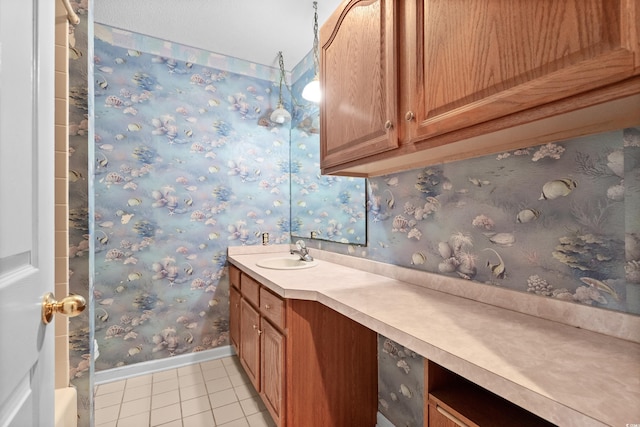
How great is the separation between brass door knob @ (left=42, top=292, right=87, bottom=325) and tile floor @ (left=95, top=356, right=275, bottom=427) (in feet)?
4.62

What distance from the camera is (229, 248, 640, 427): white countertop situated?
1.66ft

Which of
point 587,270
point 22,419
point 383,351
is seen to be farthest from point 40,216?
point 383,351

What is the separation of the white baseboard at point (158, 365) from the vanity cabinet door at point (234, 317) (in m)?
0.14

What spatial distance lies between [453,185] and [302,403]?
1.25 metres

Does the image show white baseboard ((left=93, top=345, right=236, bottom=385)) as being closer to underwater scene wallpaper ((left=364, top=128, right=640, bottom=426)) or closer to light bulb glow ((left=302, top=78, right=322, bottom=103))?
underwater scene wallpaper ((left=364, top=128, right=640, bottom=426))

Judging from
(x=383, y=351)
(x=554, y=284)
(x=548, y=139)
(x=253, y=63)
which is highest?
(x=253, y=63)

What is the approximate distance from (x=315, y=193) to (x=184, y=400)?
5.64 ft

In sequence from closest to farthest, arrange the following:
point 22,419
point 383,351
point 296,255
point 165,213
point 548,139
A: point 22,419
point 548,139
point 383,351
point 165,213
point 296,255

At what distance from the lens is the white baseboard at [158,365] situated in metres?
2.04

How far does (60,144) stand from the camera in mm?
1008

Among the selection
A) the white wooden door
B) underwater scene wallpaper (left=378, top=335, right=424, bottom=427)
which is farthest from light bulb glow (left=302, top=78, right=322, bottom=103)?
underwater scene wallpaper (left=378, top=335, right=424, bottom=427)

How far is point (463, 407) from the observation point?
75 centimetres

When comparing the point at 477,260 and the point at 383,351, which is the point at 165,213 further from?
the point at 477,260

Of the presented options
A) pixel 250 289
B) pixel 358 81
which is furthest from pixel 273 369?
pixel 358 81
